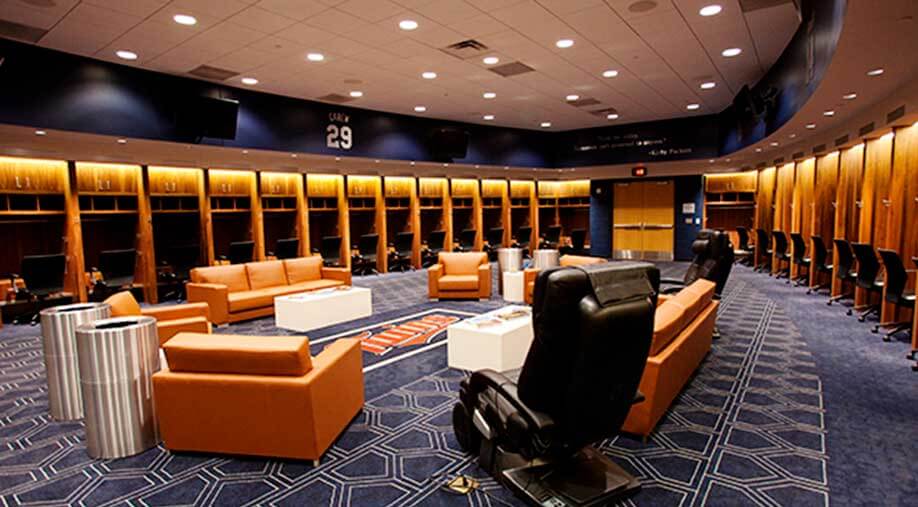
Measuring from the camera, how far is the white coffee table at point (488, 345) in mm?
4637

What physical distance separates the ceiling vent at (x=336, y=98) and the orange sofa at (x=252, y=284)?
9.43ft

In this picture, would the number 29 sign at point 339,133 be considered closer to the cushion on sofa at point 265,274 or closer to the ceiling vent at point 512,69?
the cushion on sofa at point 265,274

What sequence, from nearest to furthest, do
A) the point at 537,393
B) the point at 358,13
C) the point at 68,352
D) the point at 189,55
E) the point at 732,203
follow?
the point at 537,393
the point at 68,352
the point at 358,13
the point at 189,55
the point at 732,203

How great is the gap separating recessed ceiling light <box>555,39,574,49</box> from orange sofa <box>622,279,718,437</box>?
3.29 meters

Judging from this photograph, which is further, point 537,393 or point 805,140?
point 805,140

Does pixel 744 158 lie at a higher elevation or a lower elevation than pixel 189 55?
lower

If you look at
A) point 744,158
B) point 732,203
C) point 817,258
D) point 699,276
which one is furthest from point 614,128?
point 699,276

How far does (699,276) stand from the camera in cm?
586

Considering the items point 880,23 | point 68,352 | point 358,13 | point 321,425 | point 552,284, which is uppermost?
point 358,13

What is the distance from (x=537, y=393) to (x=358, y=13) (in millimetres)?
4366

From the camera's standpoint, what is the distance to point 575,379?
220 cm

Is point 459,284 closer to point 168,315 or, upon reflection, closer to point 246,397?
point 168,315

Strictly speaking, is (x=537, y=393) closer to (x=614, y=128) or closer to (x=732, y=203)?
(x=614, y=128)

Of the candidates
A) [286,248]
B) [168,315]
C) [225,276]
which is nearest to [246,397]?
[168,315]
